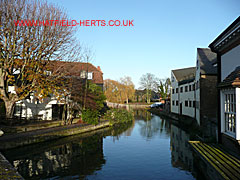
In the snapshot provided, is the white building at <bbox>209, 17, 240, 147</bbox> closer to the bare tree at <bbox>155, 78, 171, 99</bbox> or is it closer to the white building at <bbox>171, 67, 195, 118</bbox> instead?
the white building at <bbox>171, 67, 195, 118</bbox>

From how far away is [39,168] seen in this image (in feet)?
29.9

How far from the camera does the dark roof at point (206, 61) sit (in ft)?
68.9

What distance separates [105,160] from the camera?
1080cm

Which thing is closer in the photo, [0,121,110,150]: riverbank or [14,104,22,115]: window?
[0,121,110,150]: riverbank

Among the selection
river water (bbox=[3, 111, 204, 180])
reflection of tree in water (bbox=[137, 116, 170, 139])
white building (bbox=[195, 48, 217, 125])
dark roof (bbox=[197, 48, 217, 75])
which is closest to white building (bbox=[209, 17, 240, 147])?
river water (bbox=[3, 111, 204, 180])

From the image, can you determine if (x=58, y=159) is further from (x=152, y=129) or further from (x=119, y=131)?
(x=152, y=129)

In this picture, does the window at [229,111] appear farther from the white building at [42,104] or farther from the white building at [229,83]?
the white building at [42,104]

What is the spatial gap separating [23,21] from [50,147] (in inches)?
360

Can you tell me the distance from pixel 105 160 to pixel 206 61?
17.0 metres

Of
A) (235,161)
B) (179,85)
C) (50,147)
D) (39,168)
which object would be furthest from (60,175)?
(179,85)

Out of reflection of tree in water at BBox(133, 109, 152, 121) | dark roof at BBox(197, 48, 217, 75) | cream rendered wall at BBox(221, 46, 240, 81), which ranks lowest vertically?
reflection of tree in water at BBox(133, 109, 152, 121)

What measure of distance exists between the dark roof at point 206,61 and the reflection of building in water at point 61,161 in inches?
556

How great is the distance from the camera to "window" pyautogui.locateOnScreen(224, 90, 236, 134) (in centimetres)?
834

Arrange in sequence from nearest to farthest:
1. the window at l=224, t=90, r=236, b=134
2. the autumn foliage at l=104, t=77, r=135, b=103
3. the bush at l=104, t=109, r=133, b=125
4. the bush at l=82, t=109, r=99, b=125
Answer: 1. the window at l=224, t=90, r=236, b=134
2. the bush at l=82, t=109, r=99, b=125
3. the bush at l=104, t=109, r=133, b=125
4. the autumn foliage at l=104, t=77, r=135, b=103
